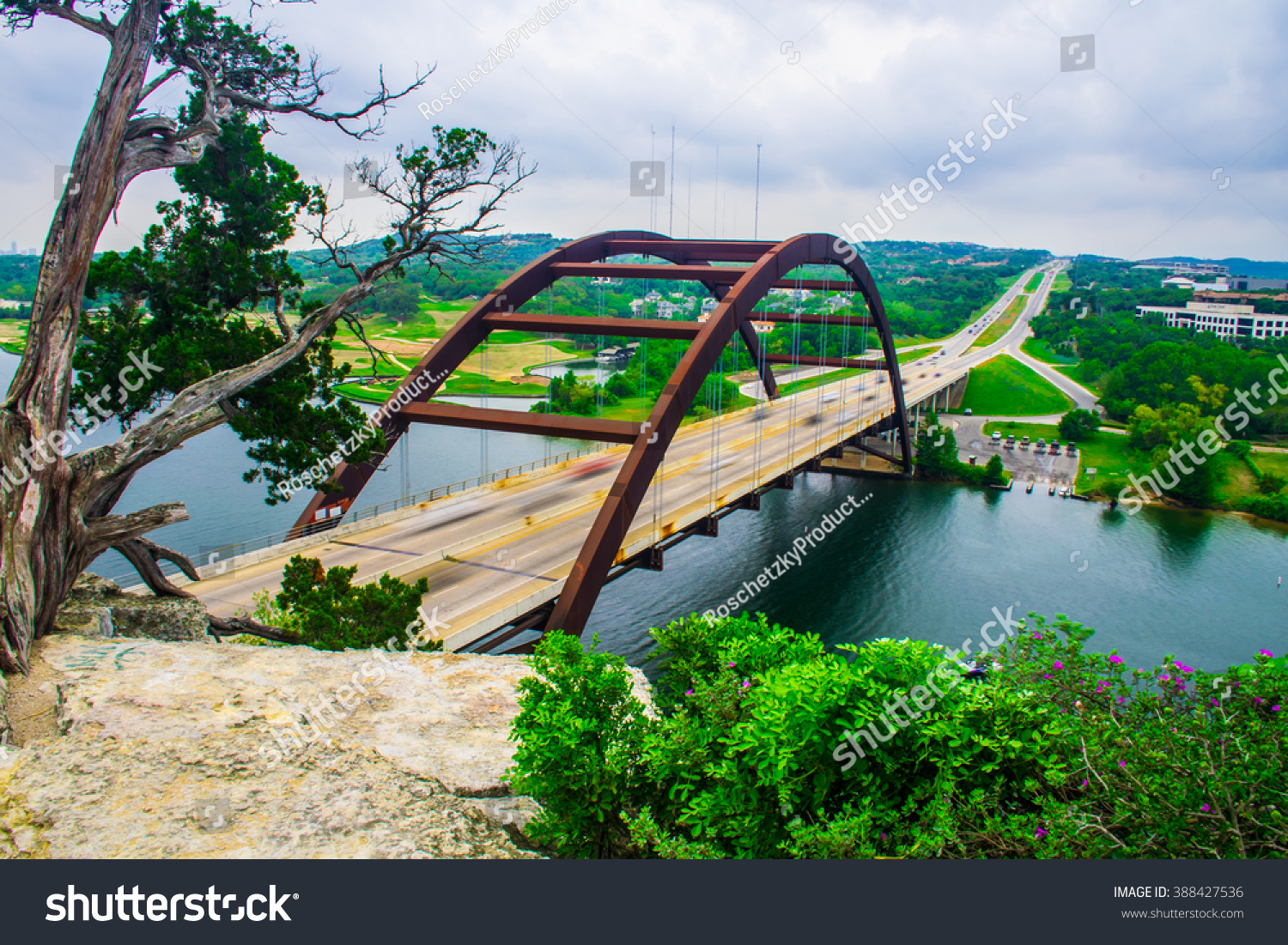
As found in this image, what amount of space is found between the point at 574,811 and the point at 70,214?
35.0 feet

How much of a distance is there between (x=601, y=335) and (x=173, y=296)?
1073 centimetres

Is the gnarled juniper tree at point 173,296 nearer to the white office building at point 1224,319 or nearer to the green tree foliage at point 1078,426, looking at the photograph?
the green tree foliage at point 1078,426

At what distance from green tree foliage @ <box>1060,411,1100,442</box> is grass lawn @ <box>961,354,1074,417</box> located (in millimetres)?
7337

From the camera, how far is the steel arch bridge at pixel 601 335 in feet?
65.0

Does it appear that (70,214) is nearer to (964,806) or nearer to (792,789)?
(792,789)

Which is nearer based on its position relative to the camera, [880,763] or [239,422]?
[880,763]

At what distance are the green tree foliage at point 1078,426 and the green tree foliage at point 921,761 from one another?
231ft

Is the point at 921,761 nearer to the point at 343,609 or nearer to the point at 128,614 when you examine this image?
the point at 343,609

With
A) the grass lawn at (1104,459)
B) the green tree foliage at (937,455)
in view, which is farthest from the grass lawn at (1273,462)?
the green tree foliage at (937,455)

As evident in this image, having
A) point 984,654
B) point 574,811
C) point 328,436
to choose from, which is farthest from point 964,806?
→ point 328,436

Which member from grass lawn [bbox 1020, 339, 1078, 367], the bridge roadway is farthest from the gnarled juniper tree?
grass lawn [bbox 1020, 339, 1078, 367]

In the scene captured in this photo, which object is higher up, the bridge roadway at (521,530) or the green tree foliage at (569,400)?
the green tree foliage at (569,400)

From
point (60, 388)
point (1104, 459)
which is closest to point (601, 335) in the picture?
point (60, 388)

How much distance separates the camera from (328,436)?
15.4m
